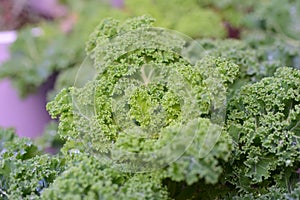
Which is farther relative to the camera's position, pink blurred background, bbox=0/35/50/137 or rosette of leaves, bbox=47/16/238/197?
pink blurred background, bbox=0/35/50/137

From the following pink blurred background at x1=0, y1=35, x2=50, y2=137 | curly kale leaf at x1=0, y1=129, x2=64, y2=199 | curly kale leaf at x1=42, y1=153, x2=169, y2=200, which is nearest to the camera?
curly kale leaf at x1=42, y1=153, x2=169, y2=200

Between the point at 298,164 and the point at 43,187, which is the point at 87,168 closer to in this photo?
the point at 43,187

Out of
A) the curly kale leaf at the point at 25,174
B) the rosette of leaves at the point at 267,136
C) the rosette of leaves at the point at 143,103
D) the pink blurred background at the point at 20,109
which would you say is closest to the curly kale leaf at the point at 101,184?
the rosette of leaves at the point at 143,103

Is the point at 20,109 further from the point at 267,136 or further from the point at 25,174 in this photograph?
the point at 267,136

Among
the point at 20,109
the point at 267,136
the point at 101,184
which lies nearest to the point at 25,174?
the point at 101,184

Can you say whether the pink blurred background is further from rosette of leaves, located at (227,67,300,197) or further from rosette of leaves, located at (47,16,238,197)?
rosette of leaves, located at (227,67,300,197)

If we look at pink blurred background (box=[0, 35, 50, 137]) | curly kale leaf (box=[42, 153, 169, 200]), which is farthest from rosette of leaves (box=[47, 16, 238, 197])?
pink blurred background (box=[0, 35, 50, 137])

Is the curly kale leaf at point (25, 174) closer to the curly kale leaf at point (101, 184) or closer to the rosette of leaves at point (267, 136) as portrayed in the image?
the curly kale leaf at point (101, 184)
